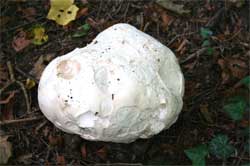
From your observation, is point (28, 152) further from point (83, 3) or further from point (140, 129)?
point (83, 3)

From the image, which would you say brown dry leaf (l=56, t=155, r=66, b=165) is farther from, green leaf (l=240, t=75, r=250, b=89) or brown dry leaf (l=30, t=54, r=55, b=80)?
green leaf (l=240, t=75, r=250, b=89)

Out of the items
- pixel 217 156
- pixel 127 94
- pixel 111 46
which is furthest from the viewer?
pixel 217 156

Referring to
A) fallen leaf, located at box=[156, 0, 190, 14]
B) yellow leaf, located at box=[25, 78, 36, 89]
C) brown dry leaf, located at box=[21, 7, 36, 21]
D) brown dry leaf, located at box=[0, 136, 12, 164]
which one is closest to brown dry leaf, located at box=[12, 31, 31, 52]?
brown dry leaf, located at box=[21, 7, 36, 21]

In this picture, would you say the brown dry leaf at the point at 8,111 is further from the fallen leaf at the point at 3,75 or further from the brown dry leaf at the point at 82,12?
the brown dry leaf at the point at 82,12

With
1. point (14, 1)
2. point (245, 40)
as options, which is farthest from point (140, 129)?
point (14, 1)

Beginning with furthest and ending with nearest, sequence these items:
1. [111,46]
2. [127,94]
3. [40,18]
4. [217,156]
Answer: [40,18], [217,156], [111,46], [127,94]

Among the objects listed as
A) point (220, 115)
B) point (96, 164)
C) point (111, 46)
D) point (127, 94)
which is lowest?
point (96, 164)
